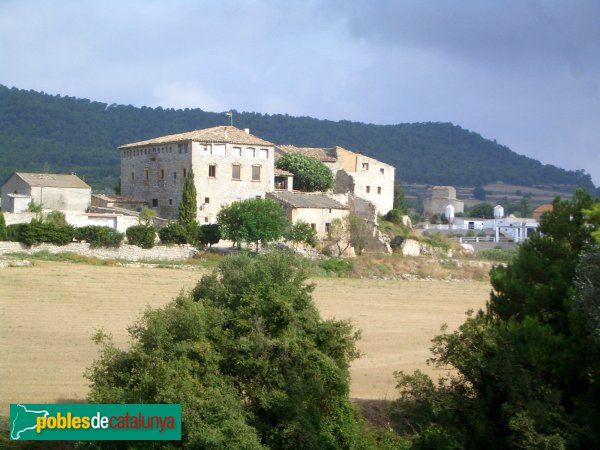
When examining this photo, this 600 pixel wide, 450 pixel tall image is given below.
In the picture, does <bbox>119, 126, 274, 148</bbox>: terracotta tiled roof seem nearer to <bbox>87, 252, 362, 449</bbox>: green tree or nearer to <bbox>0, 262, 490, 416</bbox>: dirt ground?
<bbox>0, 262, 490, 416</bbox>: dirt ground

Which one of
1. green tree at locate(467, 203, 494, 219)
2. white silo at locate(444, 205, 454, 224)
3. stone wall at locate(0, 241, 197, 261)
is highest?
green tree at locate(467, 203, 494, 219)

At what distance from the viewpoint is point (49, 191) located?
54031mm

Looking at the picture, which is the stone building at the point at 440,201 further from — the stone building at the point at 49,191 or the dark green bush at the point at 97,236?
the dark green bush at the point at 97,236

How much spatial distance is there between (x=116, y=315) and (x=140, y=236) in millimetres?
17838

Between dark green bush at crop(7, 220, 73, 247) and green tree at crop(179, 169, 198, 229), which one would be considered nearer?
dark green bush at crop(7, 220, 73, 247)

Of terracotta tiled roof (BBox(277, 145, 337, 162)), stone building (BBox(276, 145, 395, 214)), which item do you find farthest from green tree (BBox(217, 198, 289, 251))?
terracotta tiled roof (BBox(277, 145, 337, 162))

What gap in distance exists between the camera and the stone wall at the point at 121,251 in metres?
43.2

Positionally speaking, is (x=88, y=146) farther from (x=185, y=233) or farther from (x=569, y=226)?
(x=569, y=226)

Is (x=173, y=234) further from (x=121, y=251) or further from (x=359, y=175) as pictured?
(x=359, y=175)

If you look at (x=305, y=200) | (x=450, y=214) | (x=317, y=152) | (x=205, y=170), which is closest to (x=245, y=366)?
(x=205, y=170)

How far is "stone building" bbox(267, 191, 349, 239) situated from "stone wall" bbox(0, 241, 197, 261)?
26.7 feet

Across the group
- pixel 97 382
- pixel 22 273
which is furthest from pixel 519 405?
pixel 22 273

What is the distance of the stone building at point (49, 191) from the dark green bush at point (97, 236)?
28.0 feet

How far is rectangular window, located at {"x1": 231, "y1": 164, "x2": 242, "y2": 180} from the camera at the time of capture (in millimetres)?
54938
